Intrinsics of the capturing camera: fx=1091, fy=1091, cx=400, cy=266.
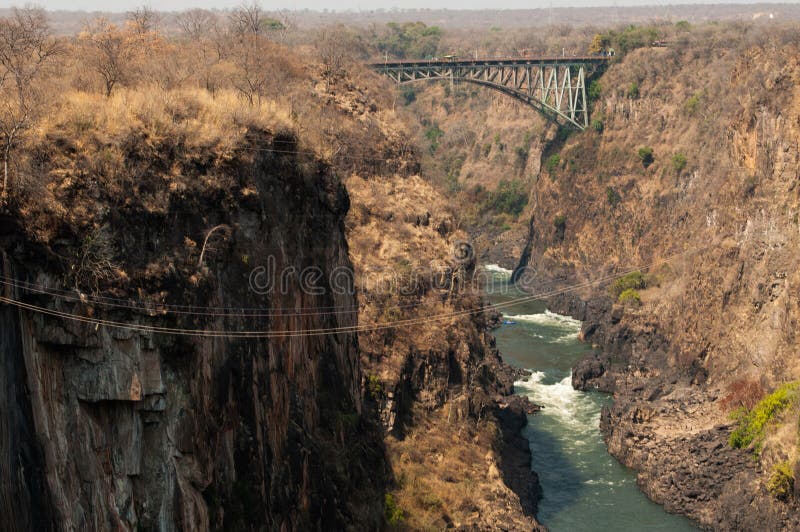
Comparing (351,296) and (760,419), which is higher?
(351,296)

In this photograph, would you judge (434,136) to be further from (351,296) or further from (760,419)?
(351,296)

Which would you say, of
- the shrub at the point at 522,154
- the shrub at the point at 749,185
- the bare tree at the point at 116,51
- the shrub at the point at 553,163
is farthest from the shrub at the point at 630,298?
the shrub at the point at 522,154

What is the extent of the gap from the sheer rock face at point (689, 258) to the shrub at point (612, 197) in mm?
116

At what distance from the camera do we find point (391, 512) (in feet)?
126

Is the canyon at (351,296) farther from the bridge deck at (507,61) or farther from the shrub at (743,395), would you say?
the bridge deck at (507,61)

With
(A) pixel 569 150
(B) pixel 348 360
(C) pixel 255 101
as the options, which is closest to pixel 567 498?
(B) pixel 348 360

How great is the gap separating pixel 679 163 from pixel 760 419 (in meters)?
37.0

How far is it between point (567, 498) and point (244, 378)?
992 inches

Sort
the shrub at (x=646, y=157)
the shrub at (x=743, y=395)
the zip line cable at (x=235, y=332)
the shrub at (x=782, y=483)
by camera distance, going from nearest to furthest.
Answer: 1. the zip line cable at (x=235, y=332)
2. the shrub at (x=782, y=483)
3. the shrub at (x=743, y=395)
4. the shrub at (x=646, y=157)

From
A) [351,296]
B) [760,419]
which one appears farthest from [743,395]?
[351,296]

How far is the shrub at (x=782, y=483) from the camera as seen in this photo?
44719 millimetres

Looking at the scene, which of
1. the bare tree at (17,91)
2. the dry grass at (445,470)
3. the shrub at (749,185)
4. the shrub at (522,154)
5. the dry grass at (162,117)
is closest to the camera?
the bare tree at (17,91)

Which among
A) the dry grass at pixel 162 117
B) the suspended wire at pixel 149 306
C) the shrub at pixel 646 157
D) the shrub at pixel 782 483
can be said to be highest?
the dry grass at pixel 162 117

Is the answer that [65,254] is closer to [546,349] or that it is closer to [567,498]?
[567,498]
